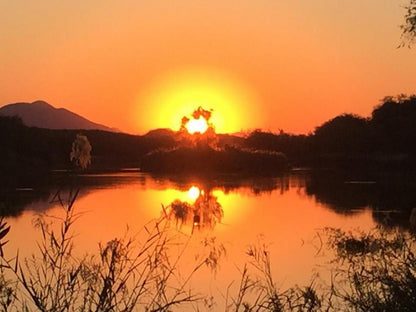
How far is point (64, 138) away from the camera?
Answer: 2425cm

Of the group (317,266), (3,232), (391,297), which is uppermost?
(3,232)

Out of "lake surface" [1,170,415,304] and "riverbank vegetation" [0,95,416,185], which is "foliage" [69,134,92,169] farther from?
"riverbank vegetation" [0,95,416,185]

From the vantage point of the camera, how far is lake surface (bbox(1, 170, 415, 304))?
11750 millimetres

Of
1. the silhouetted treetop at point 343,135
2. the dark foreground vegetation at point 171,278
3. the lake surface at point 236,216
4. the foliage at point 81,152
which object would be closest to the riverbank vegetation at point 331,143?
the silhouetted treetop at point 343,135

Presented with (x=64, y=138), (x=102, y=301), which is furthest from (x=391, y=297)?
(x=64, y=138)

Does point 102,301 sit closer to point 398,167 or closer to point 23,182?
point 23,182

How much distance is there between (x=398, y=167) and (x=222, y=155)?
43.1ft

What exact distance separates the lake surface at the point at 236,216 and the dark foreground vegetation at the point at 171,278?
0.31m

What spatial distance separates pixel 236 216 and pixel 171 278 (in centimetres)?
957

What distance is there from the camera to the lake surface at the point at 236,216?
1175 centimetres

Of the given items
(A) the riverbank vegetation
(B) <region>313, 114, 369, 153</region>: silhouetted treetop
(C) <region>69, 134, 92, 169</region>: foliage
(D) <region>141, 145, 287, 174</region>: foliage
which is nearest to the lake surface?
(C) <region>69, 134, 92, 169</region>: foliage

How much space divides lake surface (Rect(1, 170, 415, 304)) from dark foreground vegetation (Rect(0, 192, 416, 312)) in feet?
1.01

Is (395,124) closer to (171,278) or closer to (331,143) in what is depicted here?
(331,143)

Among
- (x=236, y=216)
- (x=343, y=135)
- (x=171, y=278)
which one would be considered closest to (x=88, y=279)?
(x=171, y=278)
